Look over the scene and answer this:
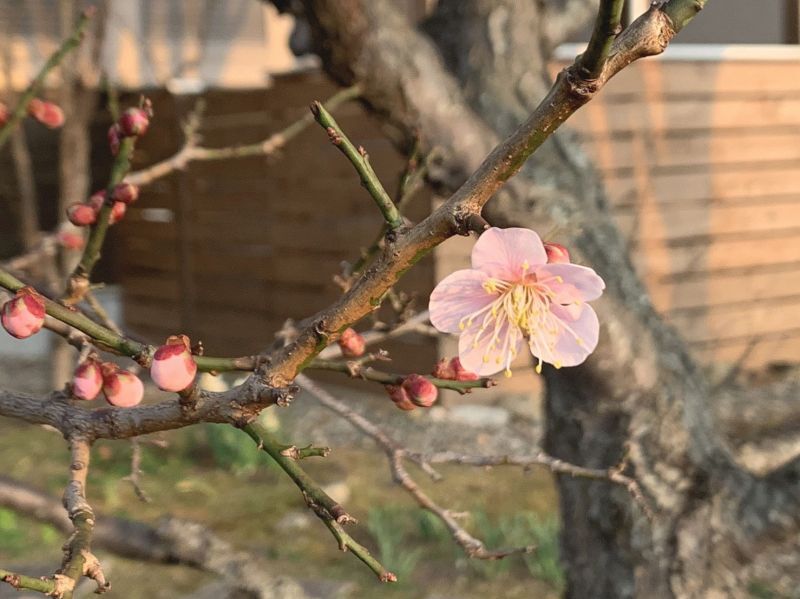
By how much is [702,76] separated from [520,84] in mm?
3582

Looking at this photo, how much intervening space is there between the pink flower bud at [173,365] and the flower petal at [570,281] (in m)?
0.27

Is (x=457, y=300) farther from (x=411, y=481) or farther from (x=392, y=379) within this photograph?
(x=411, y=481)

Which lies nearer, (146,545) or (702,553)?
(146,545)

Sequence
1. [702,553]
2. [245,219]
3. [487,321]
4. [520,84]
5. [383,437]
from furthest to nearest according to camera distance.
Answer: [245,219], [520,84], [702,553], [383,437], [487,321]

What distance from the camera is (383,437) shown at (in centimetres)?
145

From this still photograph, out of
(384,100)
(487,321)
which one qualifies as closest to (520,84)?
(384,100)

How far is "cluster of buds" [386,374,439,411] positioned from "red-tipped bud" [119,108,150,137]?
41 centimetres

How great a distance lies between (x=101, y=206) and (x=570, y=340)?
0.62m

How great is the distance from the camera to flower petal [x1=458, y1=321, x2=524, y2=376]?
844mm

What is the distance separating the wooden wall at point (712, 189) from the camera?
5.24 metres

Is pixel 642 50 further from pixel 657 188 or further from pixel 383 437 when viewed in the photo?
pixel 657 188

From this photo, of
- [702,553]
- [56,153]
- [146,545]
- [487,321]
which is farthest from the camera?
[56,153]

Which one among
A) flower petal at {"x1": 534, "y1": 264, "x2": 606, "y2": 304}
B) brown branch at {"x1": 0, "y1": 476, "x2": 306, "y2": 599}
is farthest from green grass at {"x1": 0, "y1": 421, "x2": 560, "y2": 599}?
flower petal at {"x1": 534, "y1": 264, "x2": 606, "y2": 304}

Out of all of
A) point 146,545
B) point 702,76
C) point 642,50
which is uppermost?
point 702,76
